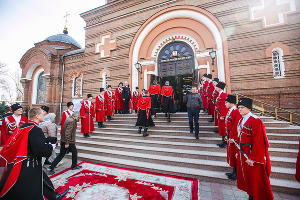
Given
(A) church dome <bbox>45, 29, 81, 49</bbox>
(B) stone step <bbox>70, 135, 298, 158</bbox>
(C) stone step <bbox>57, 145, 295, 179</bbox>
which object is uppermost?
(A) church dome <bbox>45, 29, 81, 49</bbox>

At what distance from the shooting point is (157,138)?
6.13 meters

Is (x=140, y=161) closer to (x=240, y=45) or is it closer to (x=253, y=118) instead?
(x=253, y=118)

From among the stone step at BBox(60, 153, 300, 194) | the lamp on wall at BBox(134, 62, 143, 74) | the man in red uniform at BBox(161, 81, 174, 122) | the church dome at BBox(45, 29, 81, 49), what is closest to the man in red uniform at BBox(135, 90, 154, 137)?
the man in red uniform at BBox(161, 81, 174, 122)

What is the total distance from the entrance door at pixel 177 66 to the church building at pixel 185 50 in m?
0.07

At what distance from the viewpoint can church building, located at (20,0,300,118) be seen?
26.2ft

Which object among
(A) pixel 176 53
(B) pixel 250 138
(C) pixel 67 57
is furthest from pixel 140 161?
(C) pixel 67 57

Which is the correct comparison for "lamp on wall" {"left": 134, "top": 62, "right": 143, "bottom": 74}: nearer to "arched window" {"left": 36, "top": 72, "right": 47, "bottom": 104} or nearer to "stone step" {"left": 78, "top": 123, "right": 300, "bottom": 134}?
"stone step" {"left": 78, "top": 123, "right": 300, "bottom": 134}

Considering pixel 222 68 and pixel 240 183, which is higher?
pixel 222 68

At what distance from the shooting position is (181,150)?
521 cm

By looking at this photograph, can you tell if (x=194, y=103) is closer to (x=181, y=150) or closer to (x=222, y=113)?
(x=222, y=113)

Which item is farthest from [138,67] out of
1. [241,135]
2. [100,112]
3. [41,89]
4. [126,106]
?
[41,89]

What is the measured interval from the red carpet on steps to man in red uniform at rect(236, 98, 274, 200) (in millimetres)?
1195

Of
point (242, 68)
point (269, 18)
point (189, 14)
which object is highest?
point (189, 14)

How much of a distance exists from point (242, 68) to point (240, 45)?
1.47m
